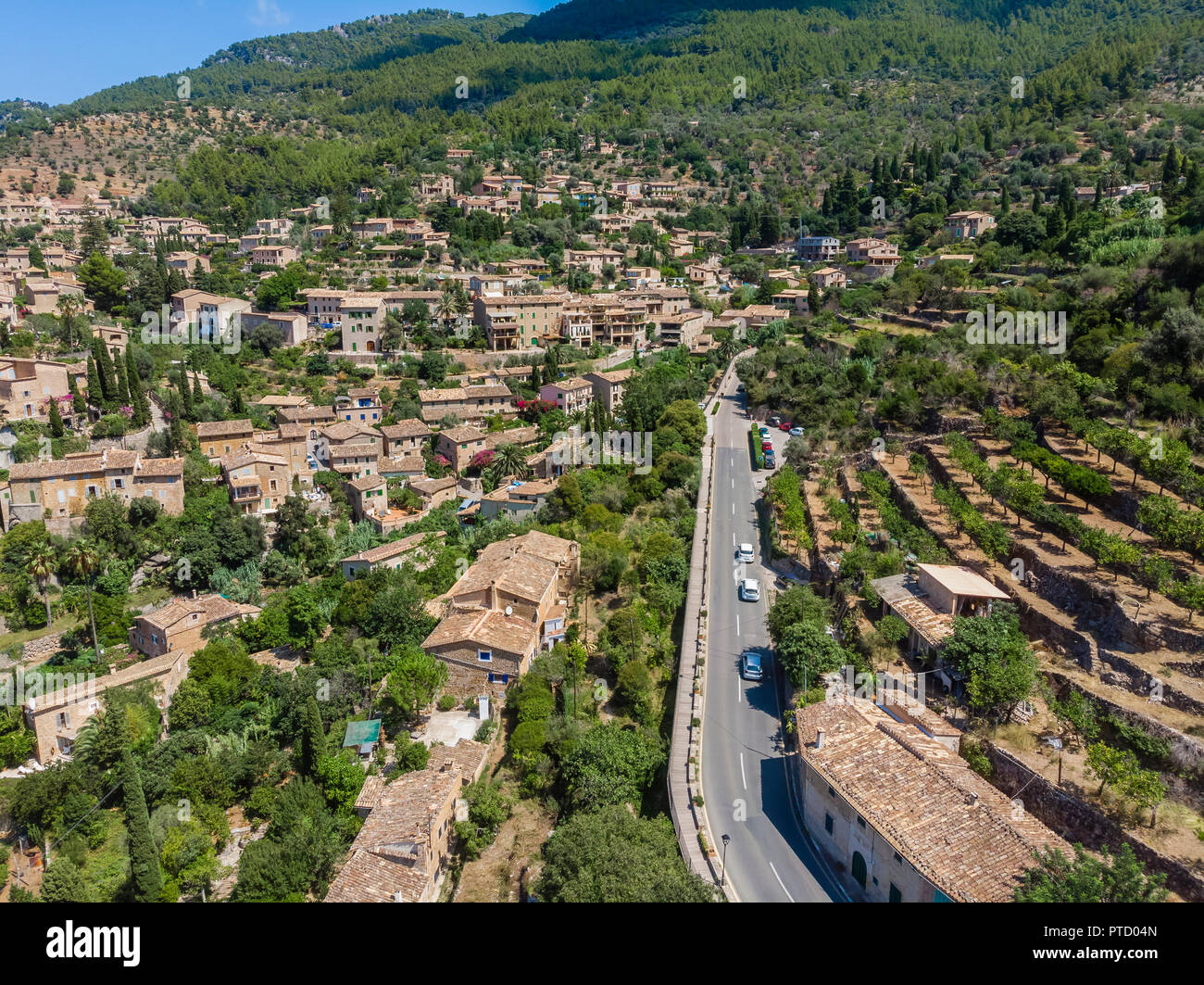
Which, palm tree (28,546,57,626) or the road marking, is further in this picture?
palm tree (28,546,57,626)

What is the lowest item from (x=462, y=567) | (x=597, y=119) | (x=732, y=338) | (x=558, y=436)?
(x=462, y=567)

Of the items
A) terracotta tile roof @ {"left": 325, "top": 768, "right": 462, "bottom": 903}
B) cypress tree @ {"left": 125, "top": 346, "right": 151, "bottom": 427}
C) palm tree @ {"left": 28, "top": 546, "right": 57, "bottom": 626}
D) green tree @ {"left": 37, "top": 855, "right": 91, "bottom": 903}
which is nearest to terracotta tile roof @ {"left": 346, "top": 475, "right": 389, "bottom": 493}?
cypress tree @ {"left": 125, "top": 346, "right": 151, "bottom": 427}

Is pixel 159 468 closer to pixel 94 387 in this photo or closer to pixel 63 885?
pixel 94 387

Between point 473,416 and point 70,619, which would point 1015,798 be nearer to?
point 70,619

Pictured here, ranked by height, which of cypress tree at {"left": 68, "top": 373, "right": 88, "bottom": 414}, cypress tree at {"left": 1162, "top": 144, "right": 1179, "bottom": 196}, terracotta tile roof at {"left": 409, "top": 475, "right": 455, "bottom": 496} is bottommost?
terracotta tile roof at {"left": 409, "top": 475, "right": 455, "bottom": 496}

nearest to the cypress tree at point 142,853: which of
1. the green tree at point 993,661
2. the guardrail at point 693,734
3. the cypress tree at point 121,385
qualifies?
the guardrail at point 693,734

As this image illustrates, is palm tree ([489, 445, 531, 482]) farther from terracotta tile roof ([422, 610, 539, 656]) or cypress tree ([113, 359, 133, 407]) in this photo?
cypress tree ([113, 359, 133, 407])
